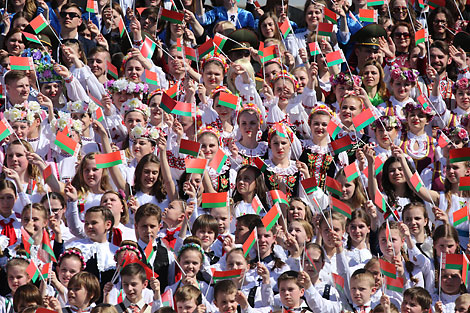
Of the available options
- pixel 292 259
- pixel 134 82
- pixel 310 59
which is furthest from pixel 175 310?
pixel 310 59

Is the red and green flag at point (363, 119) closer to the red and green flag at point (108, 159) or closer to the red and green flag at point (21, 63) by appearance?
the red and green flag at point (108, 159)

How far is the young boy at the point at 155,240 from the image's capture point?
10.5 meters

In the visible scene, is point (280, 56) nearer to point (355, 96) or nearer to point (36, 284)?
point (355, 96)

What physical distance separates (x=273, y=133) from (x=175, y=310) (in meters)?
2.23

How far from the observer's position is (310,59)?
526 inches

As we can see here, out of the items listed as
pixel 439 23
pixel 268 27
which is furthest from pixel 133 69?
pixel 439 23

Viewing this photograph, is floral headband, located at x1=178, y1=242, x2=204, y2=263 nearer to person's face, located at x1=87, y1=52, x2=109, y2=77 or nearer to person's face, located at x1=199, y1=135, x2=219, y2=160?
person's face, located at x1=199, y1=135, x2=219, y2=160

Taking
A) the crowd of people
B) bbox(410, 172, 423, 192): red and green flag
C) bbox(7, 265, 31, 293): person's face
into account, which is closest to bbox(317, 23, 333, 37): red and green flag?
the crowd of people

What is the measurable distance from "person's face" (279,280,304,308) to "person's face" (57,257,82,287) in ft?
4.85

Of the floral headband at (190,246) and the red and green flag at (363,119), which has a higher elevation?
the red and green flag at (363,119)

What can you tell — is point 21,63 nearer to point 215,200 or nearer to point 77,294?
point 215,200

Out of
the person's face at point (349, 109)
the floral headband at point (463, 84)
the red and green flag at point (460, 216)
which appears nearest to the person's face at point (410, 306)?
the red and green flag at point (460, 216)

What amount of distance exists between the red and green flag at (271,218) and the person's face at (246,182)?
0.70m

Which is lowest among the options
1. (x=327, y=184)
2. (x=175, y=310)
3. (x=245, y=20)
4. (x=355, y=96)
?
(x=175, y=310)
